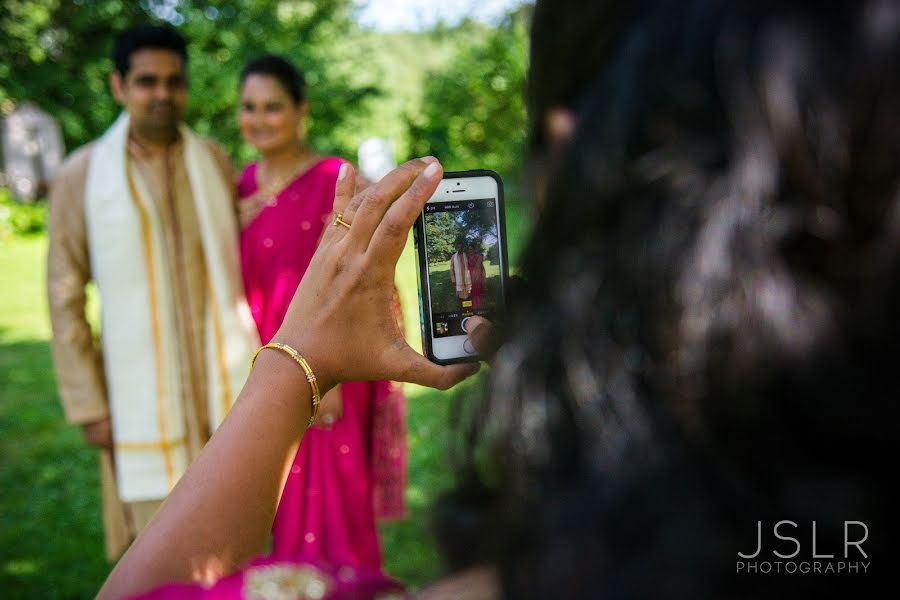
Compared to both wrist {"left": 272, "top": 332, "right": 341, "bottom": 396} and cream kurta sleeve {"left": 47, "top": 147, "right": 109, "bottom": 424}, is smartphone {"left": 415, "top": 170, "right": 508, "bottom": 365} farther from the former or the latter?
cream kurta sleeve {"left": 47, "top": 147, "right": 109, "bottom": 424}

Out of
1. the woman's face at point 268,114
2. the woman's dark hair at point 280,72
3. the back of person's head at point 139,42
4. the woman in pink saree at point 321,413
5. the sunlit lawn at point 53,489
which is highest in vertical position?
the back of person's head at point 139,42

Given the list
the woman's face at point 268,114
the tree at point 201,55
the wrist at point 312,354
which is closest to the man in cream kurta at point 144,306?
the woman's face at point 268,114

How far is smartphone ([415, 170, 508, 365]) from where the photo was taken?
1136 millimetres

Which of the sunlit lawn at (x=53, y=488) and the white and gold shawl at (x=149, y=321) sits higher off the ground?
the white and gold shawl at (x=149, y=321)

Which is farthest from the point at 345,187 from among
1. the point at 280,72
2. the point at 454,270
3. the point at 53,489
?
the point at 53,489

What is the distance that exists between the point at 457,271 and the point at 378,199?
405 millimetres

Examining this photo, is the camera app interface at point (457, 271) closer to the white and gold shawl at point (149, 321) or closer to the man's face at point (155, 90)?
the white and gold shawl at point (149, 321)

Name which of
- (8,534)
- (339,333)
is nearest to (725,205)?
(339,333)

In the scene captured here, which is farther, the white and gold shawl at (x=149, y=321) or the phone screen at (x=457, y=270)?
the white and gold shawl at (x=149, y=321)

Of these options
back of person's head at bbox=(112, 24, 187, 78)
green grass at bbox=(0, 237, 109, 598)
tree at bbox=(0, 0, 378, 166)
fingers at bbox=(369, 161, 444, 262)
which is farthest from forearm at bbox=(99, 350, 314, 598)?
tree at bbox=(0, 0, 378, 166)

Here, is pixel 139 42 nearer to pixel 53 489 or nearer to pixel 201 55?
pixel 53 489

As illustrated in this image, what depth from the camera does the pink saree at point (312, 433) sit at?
8.71 ft

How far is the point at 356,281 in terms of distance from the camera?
2.55ft

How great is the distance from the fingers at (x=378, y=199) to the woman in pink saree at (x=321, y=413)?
185 cm
